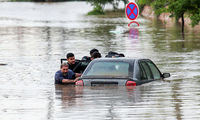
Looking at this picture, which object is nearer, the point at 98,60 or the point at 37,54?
the point at 98,60

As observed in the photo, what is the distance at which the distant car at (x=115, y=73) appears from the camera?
15.3 metres

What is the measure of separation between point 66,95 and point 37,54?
19080 mm

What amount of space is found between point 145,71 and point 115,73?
118 centimetres

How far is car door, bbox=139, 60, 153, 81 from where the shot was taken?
16.1 m

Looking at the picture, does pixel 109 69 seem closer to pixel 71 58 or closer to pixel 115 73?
pixel 115 73

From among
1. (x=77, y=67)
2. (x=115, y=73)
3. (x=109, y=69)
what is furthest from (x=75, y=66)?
(x=115, y=73)

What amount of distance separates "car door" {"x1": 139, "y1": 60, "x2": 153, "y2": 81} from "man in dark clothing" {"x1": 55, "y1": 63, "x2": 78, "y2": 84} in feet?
6.06

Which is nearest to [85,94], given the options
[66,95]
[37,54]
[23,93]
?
[66,95]

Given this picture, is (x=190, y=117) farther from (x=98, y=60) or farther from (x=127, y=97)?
(x=98, y=60)

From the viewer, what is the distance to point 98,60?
52.3 feet

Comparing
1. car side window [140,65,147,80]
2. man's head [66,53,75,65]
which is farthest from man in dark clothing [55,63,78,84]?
car side window [140,65,147,80]

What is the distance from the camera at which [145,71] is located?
1652 cm

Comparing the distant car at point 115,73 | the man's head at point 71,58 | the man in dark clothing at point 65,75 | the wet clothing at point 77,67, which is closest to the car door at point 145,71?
the distant car at point 115,73

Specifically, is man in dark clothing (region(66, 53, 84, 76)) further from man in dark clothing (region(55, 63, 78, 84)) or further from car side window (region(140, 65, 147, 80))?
car side window (region(140, 65, 147, 80))
